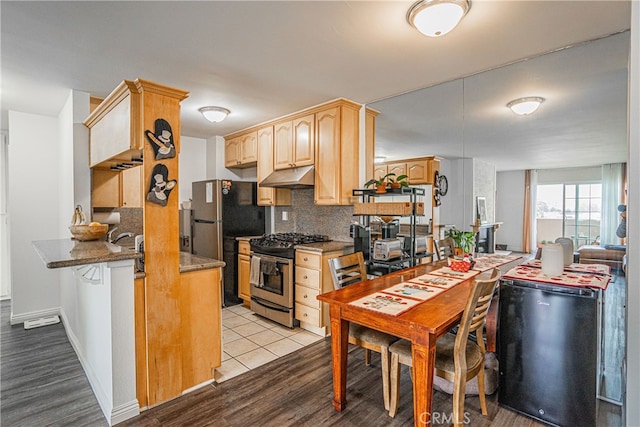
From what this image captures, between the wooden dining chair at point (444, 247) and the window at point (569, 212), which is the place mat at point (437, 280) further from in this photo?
the window at point (569, 212)

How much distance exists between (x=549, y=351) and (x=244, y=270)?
3.38m

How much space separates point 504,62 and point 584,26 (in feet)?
1.84

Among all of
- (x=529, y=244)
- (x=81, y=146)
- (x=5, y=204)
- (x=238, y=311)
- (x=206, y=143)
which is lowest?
(x=238, y=311)

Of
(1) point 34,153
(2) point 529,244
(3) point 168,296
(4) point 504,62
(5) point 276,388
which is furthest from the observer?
(1) point 34,153

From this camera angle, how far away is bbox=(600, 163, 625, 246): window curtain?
2.17 metres

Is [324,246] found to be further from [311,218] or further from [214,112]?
[214,112]

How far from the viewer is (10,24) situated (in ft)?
6.54

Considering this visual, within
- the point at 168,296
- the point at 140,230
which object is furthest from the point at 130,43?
the point at 140,230

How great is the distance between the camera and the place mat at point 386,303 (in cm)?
174

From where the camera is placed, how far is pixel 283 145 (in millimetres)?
4082

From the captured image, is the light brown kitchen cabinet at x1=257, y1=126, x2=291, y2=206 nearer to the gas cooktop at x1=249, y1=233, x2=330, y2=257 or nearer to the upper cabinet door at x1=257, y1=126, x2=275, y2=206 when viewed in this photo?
the upper cabinet door at x1=257, y1=126, x2=275, y2=206

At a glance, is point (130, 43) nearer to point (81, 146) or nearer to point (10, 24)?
point (10, 24)

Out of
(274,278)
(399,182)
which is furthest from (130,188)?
(399,182)

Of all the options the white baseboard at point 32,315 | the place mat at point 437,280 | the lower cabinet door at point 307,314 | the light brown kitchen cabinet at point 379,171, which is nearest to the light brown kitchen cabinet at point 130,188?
the white baseboard at point 32,315
